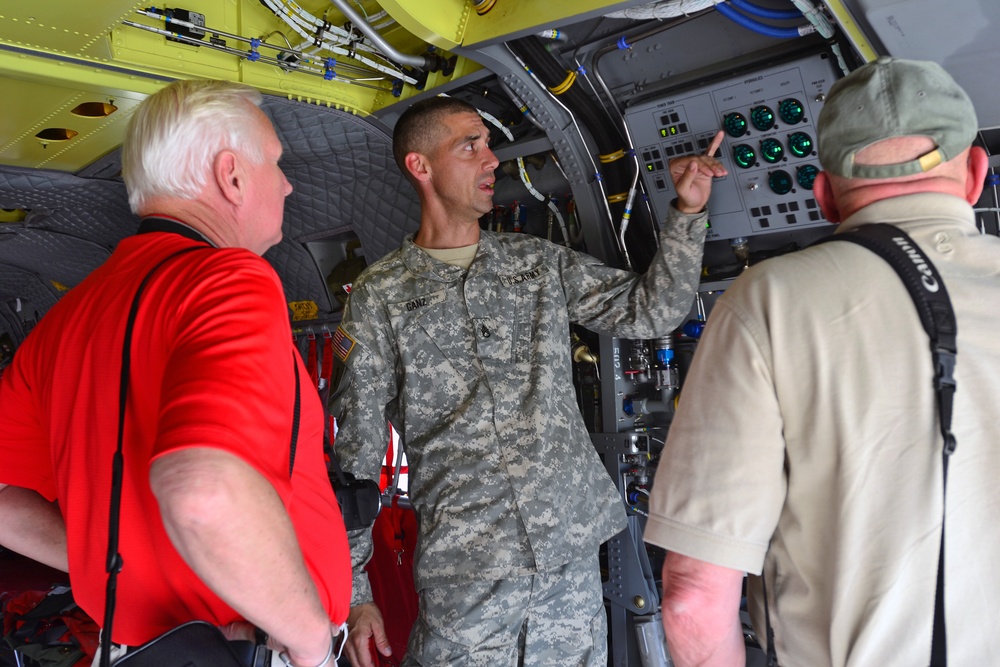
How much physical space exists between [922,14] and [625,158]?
1.22 metres

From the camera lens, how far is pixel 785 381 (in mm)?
1214

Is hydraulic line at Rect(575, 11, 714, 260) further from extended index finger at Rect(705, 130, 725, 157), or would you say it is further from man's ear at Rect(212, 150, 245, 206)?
man's ear at Rect(212, 150, 245, 206)

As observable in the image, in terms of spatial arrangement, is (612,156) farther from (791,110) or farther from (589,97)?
(791,110)

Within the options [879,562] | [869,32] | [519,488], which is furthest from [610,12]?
[879,562]

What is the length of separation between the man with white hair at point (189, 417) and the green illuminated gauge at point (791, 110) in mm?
1699

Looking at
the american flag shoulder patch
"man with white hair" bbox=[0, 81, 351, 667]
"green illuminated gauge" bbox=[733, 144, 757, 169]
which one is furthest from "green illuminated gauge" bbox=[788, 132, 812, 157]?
"man with white hair" bbox=[0, 81, 351, 667]

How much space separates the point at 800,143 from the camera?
2.60 metres

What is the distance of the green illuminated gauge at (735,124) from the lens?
8.76ft

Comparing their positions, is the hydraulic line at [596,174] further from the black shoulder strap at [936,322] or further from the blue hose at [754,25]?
the black shoulder strap at [936,322]

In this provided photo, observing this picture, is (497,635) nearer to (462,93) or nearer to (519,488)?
(519,488)

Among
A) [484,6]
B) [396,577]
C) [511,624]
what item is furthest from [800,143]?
[396,577]

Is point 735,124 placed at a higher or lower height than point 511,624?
higher

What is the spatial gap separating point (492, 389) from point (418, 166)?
0.92 m

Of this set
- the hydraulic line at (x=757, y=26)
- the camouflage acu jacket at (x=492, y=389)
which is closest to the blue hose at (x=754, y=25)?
A: the hydraulic line at (x=757, y=26)
